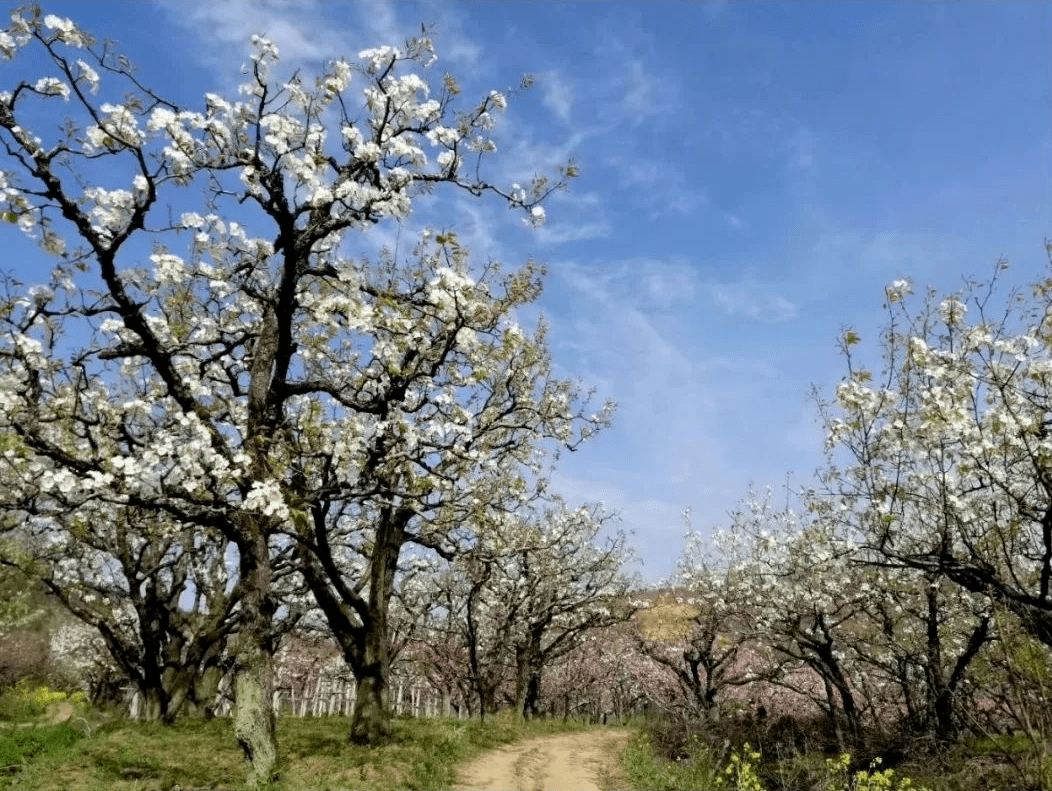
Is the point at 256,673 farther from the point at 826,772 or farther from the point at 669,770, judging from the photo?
the point at 826,772

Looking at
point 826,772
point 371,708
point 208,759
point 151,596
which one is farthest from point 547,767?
point 151,596

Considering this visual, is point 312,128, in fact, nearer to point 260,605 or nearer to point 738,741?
point 260,605

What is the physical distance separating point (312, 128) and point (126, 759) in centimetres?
1273

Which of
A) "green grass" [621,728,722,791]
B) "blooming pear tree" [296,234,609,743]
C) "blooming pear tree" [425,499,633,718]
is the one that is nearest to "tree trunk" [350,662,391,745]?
"blooming pear tree" [296,234,609,743]

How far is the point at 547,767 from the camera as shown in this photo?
17891 millimetres

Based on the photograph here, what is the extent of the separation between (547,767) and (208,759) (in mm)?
8320

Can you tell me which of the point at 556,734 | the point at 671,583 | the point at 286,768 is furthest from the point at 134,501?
the point at 671,583

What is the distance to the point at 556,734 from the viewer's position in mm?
25641

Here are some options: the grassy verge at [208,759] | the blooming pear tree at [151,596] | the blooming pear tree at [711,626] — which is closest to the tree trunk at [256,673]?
the grassy verge at [208,759]

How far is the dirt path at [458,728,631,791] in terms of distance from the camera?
15.2 m

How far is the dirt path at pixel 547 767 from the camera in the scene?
1516 cm

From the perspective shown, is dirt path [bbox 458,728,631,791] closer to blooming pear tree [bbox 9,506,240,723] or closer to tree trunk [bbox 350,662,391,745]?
tree trunk [bbox 350,662,391,745]

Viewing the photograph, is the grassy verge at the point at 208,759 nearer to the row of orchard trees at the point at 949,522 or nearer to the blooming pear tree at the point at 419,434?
the blooming pear tree at the point at 419,434

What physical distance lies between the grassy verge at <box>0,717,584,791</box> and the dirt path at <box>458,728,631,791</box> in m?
0.62
